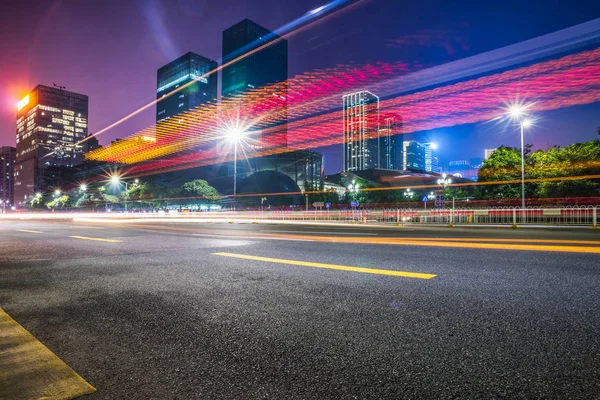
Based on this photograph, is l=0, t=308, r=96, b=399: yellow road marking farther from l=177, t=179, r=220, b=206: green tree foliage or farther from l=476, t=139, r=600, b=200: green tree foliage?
l=177, t=179, r=220, b=206: green tree foliage

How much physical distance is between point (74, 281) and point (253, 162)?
12987 cm

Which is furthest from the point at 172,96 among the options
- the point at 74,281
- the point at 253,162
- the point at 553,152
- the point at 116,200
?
the point at 74,281

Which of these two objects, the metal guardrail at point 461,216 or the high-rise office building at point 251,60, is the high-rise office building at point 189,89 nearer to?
the high-rise office building at point 251,60

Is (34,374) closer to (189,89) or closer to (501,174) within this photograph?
(501,174)

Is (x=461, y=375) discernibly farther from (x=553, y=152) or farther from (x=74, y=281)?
(x=553, y=152)

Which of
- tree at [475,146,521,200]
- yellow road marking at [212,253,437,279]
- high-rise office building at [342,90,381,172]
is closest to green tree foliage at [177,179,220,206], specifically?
high-rise office building at [342,90,381,172]

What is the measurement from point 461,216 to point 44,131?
204503mm

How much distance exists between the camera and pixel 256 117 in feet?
399

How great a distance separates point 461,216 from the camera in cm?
2400

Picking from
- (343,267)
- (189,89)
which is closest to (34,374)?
(343,267)

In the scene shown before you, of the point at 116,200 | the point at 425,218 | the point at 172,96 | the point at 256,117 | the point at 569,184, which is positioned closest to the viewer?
the point at 425,218

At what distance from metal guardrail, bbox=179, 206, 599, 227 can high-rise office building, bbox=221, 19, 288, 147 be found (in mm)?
107426

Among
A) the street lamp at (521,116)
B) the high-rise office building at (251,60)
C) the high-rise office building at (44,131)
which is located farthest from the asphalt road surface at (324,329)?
the high-rise office building at (44,131)

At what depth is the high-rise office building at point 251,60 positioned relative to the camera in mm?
155875
